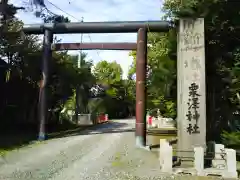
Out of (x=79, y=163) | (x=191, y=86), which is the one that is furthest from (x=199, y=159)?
(x=79, y=163)

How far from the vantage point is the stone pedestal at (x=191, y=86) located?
36.5 feet

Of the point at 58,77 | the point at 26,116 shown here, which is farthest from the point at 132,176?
the point at 26,116

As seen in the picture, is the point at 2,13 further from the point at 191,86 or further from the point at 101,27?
the point at 191,86

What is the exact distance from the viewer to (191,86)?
1136 cm

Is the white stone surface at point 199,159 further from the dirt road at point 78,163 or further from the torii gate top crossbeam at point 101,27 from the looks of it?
the torii gate top crossbeam at point 101,27

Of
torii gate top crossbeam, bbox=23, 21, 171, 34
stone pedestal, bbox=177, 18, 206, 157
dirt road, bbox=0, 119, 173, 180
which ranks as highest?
torii gate top crossbeam, bbox=23, 21, 171, 34

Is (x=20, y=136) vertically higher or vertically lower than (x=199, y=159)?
lower

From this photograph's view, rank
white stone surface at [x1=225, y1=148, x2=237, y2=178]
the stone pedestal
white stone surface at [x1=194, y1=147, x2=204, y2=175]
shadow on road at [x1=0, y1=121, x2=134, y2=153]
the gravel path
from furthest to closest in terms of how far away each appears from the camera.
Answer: shadow on road at [x1=0, y1=121, x2=134, y2=153]
the stone pedestal
white stone surface at [x1=194, y1=147, x2=204, y2=175]
white stone surface at [x1=225, y1=148, x2=237, y2=178]
the gravel path

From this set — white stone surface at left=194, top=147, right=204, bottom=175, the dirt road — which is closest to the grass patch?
the dirt road

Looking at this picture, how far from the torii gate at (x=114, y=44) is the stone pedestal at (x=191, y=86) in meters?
5.25

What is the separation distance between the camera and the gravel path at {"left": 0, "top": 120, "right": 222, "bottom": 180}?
9516 mm

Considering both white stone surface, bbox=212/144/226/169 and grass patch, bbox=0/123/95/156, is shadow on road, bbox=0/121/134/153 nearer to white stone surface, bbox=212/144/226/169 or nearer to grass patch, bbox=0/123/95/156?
grass patch, bbox=0/123/95/156

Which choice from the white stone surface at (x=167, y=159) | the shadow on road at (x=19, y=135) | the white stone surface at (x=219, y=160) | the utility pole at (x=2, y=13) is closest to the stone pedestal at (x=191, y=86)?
the white stone surface at (x=219, y=160)

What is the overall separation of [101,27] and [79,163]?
8.91m
